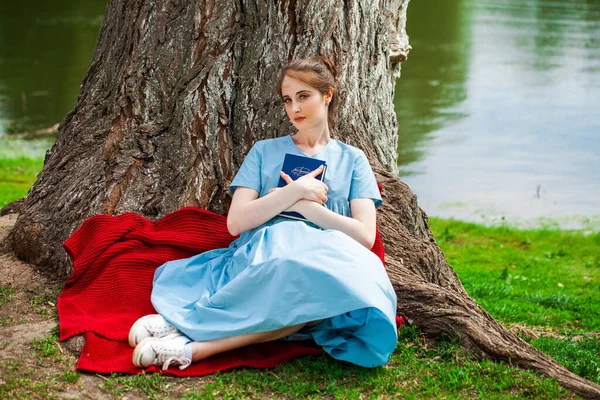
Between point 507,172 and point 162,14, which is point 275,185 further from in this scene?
point 507,172

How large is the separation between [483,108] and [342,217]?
10.6 metres

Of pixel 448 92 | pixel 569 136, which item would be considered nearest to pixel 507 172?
pixel 569 136

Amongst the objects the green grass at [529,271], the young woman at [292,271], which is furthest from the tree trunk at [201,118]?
the green grass at [529,271]

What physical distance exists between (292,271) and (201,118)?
1.34 meters

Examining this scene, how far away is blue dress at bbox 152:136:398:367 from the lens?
9.95 ft

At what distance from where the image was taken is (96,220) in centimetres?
384

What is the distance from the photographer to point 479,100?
13.8 meters

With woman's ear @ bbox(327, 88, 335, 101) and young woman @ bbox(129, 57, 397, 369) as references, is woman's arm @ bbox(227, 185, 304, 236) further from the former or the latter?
woman's ear @ bbox(327, 88, 335, 101)

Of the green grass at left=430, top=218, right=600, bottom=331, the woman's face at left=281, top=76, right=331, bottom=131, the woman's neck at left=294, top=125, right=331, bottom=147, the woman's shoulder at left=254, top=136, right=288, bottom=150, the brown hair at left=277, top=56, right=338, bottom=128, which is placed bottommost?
the green grass at left=430, top=218, right=600, bottom=331

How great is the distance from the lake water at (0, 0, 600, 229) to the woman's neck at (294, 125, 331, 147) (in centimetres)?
565

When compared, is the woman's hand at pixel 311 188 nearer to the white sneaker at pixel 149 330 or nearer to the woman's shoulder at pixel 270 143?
the woman's shoulder at pixel 270 143

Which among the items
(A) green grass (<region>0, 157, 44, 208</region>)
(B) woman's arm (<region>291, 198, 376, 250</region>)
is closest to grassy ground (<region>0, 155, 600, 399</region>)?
(B) woman's arm (<region>291, 198, 376, 250</region>)

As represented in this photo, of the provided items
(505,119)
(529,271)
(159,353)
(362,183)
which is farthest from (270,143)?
(505,119)

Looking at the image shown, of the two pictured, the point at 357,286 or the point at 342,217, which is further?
the point at 342,217
